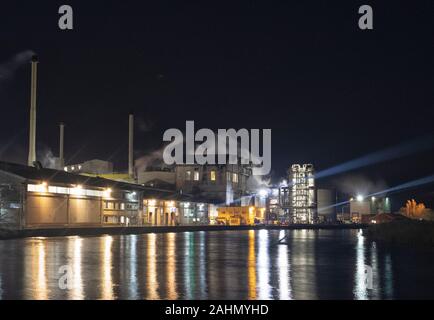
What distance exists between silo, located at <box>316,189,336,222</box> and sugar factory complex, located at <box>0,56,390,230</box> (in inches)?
8.7

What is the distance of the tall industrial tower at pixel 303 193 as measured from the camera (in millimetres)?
114938

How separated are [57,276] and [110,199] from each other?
56.6 metres

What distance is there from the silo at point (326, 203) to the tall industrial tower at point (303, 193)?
9161mm

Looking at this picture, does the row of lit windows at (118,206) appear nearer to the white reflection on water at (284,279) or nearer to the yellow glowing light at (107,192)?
the yellow glowing light at (107,192)

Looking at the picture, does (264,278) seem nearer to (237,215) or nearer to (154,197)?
(154,197)

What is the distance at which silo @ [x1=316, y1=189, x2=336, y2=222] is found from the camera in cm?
12482

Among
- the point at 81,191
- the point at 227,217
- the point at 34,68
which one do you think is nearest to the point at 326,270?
the point at 81,191

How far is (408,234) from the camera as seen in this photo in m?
33.9

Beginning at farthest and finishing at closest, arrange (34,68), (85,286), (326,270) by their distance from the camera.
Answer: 1. (34,68)
2. (326,270)
3. (85,286)

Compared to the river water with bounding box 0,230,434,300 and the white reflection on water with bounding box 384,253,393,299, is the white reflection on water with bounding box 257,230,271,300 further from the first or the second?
the white reflection on water with bounding box 384,253,393,299

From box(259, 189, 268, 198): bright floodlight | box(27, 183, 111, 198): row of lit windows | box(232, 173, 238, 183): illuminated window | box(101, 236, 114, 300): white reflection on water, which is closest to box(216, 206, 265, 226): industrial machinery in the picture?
box(232, 173, 238, 183): illuminated window

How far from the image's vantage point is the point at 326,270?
17.7 metres

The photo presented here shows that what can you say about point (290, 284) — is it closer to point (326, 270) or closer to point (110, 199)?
point (326, 270)

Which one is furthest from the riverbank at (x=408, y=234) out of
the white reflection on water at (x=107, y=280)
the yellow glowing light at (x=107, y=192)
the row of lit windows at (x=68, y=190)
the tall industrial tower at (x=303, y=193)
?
the tall industrial tower at (x=303, y=193)
